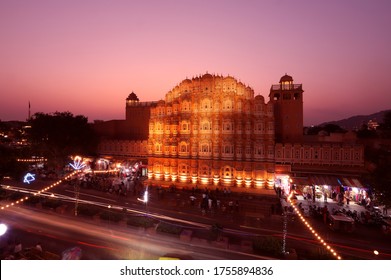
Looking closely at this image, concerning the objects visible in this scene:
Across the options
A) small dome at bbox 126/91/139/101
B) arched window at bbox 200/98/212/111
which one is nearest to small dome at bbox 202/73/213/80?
arched window at bbox 200/98/212/111

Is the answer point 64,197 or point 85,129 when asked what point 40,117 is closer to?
point 85,129

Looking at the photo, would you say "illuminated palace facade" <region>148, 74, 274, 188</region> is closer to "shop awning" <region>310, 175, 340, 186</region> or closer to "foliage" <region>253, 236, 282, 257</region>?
"shop awning" <region>310, 175, 340, 186</region>

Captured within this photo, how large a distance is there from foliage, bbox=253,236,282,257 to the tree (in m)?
Result: 38.2

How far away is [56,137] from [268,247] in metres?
40.7

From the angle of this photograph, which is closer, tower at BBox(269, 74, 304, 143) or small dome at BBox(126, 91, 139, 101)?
tower at BBox(269, 74, 304, 143)

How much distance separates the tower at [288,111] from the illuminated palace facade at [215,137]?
4156 mm

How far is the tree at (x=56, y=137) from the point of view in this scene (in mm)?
42875

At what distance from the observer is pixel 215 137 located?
36188mm

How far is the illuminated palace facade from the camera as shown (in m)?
A: 34.8

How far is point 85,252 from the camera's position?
1636 centimetres

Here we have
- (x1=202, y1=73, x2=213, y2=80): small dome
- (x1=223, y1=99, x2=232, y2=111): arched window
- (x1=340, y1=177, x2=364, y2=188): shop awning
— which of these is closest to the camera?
(x1=340, y1=177, x2=364, y2=188): shop awning

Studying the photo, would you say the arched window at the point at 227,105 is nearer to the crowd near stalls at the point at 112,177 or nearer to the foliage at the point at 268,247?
the crowd near stalls at the point at 112,177

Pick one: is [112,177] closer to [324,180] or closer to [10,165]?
[10,165]

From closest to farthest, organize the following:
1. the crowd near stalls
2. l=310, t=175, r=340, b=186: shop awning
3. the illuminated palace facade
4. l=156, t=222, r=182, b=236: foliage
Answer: l=156, t=222, r=182, b=236: foliage → l=310, t=175, r=340, b=186: shop awning → the crowd near stalls → the illuminated palace facade
